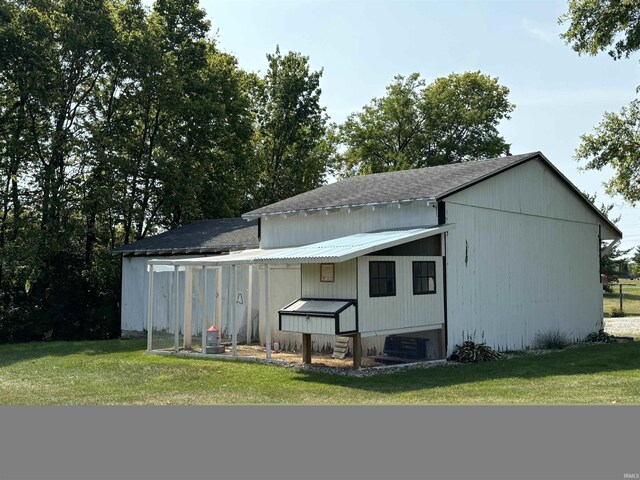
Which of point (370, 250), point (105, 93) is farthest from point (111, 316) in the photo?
point (370, 250)

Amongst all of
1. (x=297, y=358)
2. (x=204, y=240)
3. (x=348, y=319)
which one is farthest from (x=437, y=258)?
(x=204, y=240)

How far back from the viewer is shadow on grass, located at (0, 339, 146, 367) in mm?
17672

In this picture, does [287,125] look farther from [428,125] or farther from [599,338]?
[599,338]

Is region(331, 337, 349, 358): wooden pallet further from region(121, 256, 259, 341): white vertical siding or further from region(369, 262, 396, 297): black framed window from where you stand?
region(121, 256, 259, 341): white vertical siding

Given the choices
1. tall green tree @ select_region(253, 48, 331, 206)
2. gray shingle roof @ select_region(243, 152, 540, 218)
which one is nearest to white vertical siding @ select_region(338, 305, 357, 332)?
gray shingle roof @ select_region(243, 152, 540, 218)

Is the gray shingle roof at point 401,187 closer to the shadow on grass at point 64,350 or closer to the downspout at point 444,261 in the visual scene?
the downspout at point 444,261

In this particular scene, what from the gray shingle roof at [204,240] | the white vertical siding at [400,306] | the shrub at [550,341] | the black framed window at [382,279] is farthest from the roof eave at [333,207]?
the shrub at [550,341]

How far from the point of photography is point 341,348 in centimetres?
1609

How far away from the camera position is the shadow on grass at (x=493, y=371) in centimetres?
1177

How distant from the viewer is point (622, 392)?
10.3m

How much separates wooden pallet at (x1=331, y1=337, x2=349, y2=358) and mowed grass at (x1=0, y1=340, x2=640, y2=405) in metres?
2.28

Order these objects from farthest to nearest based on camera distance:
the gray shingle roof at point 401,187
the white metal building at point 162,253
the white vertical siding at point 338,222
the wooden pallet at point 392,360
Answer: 1. the white metal building at point 162,253
2. the gray shingle roof at point 401,187
3. the white vertical siding at point 338,222
4. the wooden pallet at point 392,360

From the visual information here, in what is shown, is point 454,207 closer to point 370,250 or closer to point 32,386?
point 370,250

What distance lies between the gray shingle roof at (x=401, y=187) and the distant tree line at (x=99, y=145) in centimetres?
1016
